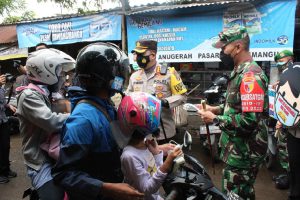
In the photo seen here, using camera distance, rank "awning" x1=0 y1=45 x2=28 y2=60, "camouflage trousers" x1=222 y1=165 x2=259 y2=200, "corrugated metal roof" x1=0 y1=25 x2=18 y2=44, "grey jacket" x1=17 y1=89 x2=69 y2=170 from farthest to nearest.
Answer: "corrugated metal roof" x1=0 y1=25 x2=18 y2=44
"awning" x1=0 y1=45 x2=28 y2=60
"camouflage trousers" x1=222 y1=165 x2=259 y2=200
"grey jacket" x1=17 y1=89 x2=69 y2=170

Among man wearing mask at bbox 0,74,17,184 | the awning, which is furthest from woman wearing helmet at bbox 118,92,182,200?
the awning

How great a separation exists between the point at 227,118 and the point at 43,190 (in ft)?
5.14

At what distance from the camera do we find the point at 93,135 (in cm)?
155

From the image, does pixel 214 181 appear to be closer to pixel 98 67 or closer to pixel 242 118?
pixel 242 118

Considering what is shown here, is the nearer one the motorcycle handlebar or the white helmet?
the motorcycle handlebar

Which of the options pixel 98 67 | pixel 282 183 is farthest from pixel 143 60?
pixel 282 183

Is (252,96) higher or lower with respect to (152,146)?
higher

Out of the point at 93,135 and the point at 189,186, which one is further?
the point at 189,186

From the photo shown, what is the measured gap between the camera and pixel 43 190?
2.28 m

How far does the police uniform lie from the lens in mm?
2555

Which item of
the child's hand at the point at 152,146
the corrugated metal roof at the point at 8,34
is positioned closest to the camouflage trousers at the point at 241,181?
the child's hand at the point at 152,146

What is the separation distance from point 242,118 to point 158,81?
5.04 ft

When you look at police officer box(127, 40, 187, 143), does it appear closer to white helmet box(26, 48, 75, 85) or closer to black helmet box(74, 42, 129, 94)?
white helmet box(26, 48, 75, 85)

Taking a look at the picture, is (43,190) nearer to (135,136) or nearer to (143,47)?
(135,136)
